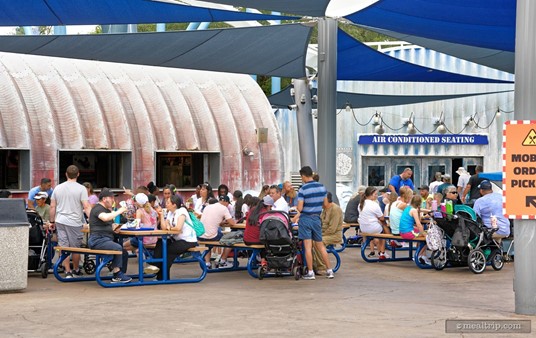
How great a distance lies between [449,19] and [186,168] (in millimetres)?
10679

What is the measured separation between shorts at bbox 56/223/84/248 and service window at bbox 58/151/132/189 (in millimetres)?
9379

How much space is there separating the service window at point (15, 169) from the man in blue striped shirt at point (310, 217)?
9.14 m

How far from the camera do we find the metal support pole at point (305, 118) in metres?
23.8

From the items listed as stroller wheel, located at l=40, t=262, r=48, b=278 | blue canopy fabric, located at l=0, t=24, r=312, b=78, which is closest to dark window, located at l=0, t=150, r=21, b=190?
blue canopy fabric, located at l=0, t=24, r=312, b=78

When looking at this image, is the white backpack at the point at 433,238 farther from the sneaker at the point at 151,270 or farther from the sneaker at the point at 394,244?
the sneaker at the point at 151,270

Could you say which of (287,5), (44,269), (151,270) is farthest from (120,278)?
(287,5)

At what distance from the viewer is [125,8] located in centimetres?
1542

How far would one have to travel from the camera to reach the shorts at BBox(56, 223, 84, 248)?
44.8ft

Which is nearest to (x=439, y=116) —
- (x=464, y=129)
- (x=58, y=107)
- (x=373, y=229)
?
(x=464, y=129)

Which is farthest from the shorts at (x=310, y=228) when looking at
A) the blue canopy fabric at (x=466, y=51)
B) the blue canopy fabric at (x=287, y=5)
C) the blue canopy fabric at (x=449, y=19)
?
the blue canopy fabric at (x=466, y=51)

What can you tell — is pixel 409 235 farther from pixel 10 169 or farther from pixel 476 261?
pixel 10 169

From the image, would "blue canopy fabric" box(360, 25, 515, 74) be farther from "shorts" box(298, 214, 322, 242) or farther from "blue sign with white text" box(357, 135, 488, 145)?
"blue sign with white text" box(357, 135, 488, 145)

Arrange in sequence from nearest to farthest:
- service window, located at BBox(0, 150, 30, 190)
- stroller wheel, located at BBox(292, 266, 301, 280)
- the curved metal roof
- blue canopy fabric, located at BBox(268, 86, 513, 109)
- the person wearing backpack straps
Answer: the person wearing backpack straps → stroller wheel, located at BBox(292, 266, 301, 280) → service window, located at BBox(0, 150, 30, 190) → the curved metal roof → blue canopy fabric, located at BBox(268, 86, 513, 109)

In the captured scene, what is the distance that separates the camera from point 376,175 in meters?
35.3
